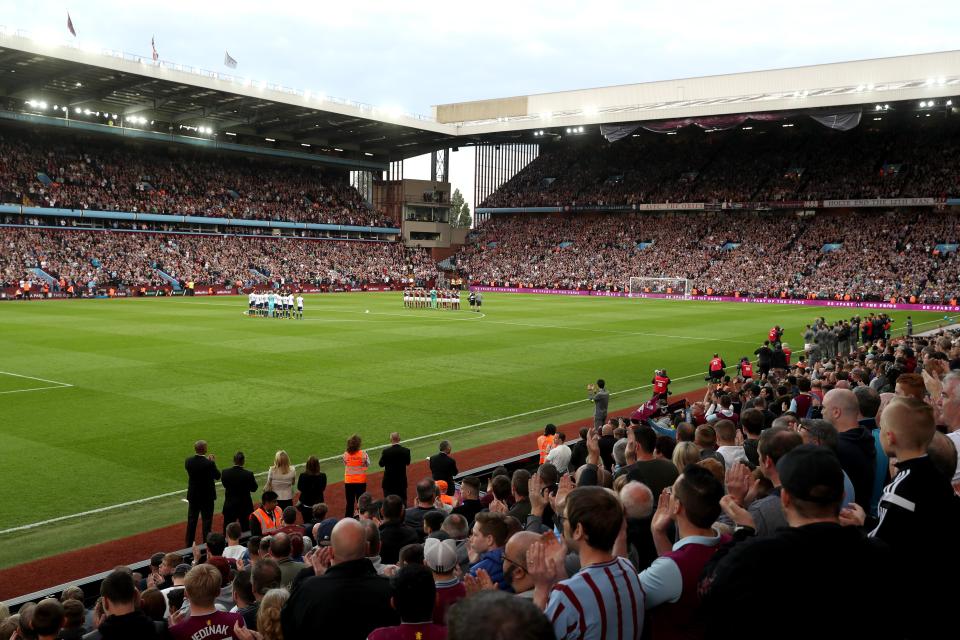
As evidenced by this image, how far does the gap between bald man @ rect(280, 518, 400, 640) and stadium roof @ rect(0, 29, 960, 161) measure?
175 feet

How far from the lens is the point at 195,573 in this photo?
15.8 feet

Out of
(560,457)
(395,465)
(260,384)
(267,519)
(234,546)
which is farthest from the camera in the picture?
(260,384)

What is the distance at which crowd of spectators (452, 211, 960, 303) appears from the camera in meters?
60.8

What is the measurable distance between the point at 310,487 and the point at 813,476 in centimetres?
782

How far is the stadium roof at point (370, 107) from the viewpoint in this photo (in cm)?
5381

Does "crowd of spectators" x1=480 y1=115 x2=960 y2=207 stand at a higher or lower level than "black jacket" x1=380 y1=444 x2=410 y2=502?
higher

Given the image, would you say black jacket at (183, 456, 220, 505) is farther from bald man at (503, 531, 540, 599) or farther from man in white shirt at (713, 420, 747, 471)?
bald man at (503, 531, 540, 599)

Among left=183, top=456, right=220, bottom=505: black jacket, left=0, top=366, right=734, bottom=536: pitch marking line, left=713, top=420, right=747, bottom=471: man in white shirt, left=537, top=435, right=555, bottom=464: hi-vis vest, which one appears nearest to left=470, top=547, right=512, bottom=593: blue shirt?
left=713, top=420, right=747, bottom=471: man in white shirt

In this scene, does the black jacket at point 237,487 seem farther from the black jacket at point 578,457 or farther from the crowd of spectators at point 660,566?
the black jacket at point 578,457

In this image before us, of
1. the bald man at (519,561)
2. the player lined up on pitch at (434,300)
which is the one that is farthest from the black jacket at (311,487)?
the player lined up on pitch at (434,300)

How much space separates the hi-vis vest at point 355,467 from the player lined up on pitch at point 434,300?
35776 mm

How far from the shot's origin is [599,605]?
3.21 m

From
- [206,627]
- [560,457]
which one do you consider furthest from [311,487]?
[206,627]

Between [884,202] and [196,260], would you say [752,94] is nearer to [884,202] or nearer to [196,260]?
[884,202]
